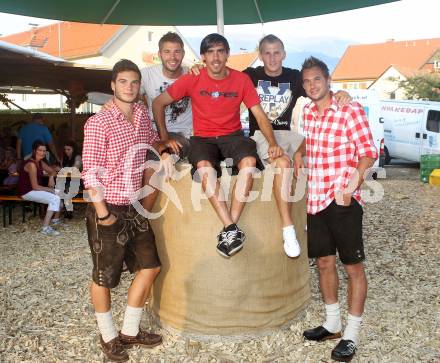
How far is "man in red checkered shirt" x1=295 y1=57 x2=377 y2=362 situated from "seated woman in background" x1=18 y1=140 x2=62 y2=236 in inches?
208

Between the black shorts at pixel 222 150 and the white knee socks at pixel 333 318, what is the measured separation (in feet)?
3.83

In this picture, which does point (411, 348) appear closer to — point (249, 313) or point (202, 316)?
point (249, 313)

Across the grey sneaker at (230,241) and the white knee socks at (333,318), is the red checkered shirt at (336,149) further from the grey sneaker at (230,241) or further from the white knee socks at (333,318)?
the white knee socks at (333,318)

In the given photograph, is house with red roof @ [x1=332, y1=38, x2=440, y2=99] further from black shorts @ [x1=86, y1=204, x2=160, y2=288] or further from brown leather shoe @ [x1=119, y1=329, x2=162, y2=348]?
black shorts @ [x1=86, y1=204, x2=160, y2=288]

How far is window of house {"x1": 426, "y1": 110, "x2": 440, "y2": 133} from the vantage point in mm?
15898

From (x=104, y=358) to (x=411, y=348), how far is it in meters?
2.21

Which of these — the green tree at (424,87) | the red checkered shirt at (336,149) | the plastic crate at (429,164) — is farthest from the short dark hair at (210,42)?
the green tree at (424,87)

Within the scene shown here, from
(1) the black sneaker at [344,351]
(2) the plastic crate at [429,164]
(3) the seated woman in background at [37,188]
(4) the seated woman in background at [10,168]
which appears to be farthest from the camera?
(2) the plastic crate at [429,164]

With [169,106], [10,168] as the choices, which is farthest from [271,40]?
[10,168]

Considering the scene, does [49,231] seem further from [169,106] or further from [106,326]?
[106,326]

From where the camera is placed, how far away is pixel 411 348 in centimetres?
375

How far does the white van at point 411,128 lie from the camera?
52.4ft

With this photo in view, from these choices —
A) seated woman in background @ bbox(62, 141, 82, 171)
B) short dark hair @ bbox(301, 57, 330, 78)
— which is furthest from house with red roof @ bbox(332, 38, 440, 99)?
short dark hair @ bbox(301, 57, 330, 78)

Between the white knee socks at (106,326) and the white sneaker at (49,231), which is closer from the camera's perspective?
the white knee socks at (106,326)
